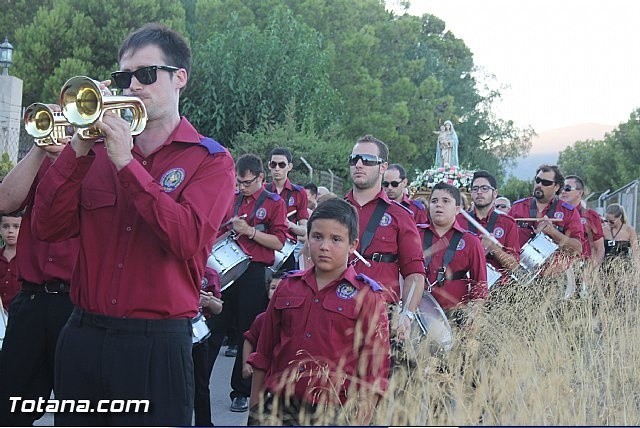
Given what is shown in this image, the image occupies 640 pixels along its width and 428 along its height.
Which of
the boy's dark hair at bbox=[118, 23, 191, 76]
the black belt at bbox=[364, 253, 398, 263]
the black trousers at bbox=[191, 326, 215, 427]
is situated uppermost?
the boy's dark hair at bbox=[118, 23, 191, 76]

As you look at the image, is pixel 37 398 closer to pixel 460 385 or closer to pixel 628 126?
pixel 460 385

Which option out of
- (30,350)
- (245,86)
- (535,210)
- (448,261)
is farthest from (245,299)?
(245,86)

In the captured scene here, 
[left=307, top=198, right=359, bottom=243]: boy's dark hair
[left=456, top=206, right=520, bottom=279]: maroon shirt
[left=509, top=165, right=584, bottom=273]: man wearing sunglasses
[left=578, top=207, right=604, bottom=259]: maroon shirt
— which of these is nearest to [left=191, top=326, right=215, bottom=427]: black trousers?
[left=307, top=198, right=359, bottom=243]: boy's dark hair

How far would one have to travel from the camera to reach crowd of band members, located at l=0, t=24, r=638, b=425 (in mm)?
3816

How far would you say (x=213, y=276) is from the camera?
7.60 meters

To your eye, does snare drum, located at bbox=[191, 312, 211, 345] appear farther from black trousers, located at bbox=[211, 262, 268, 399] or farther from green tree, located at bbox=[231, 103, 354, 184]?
green tree, located at bbox=[231, 103, 354, 184]

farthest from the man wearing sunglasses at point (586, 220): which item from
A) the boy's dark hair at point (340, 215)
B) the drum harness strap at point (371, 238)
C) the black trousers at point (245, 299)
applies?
the boy's dark hair at point (340, 215)

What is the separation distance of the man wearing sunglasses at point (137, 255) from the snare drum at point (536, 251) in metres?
6.61

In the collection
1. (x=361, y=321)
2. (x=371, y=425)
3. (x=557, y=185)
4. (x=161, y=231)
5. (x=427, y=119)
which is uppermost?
(x=427, y=119)

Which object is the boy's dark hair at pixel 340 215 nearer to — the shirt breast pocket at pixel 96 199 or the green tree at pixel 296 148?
the shirt breast pocket at pixel 96 199

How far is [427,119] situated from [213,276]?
50.5 meters

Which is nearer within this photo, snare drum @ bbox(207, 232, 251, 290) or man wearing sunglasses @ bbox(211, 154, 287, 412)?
snare drum @ bbox(207, 232, 251, 290)

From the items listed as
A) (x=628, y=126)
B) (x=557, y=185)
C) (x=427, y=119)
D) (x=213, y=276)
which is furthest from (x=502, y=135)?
(x=213, y=276)

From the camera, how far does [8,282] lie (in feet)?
21.7
